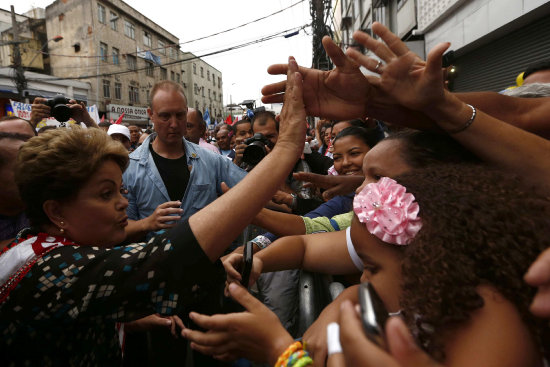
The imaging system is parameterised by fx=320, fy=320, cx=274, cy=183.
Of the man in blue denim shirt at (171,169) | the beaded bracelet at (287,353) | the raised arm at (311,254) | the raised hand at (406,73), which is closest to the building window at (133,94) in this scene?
the man in blue denim shirt at (171,169)

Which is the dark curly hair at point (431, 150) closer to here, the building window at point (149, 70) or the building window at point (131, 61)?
the building window at point (131, 61)

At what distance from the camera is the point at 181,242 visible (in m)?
1.10

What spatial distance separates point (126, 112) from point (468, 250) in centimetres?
2603

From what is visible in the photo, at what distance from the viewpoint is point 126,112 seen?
23562mm

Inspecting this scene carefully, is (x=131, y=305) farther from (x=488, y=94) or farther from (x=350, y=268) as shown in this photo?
(x=488, y=94)

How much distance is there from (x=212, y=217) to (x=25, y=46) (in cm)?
3094

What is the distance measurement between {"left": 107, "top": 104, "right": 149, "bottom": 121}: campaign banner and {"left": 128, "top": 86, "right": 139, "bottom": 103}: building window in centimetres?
368

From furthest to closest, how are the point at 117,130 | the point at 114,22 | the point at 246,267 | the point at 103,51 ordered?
the point at 114,22 < the point at 103,51 < the point at 117,130 < the point at 246,267

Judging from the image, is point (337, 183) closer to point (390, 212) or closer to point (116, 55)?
point (390, 212)

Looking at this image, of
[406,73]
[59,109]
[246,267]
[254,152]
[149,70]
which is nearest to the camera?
[406,73]

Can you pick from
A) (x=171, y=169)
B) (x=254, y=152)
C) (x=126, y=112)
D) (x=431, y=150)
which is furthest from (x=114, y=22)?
(x=431, y=150)

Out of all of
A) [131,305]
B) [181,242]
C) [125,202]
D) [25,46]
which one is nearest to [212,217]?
[181,242]

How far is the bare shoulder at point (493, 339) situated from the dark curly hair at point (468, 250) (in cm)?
2

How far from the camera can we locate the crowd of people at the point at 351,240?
0.76m
